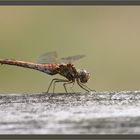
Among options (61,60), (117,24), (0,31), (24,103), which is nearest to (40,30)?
(0,31)

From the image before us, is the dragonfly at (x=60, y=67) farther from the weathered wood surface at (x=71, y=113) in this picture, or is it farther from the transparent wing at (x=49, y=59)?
the weathered wood surface at (x=71, y=113)

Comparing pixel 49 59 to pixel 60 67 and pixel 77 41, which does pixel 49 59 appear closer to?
pixel 60 67

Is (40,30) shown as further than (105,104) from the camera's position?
Yes

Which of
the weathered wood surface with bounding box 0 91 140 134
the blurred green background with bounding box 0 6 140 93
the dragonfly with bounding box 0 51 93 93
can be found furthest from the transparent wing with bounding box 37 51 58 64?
the blurred green background with bounding box 0 6 140 93

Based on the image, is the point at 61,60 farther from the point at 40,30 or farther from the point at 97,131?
the point at 40,30

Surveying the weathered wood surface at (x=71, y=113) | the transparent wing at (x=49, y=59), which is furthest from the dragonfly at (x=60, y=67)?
the weathered wood surface at (x=71, y=113)

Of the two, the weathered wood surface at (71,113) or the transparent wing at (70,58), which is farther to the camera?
the transparent wing at (70,58)
